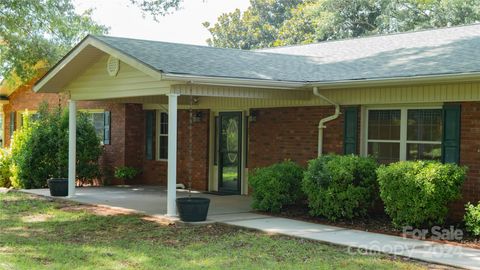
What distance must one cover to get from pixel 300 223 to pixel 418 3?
23.2m

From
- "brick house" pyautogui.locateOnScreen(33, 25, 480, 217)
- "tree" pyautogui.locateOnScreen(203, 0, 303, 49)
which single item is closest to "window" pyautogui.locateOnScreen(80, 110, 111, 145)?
"brick house" pyautogui.locateOnScreen(33, 25, 480, 217)

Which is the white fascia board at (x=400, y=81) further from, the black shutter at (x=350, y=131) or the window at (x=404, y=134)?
the window at (x=404, y=134)

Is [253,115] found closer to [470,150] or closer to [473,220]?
[470,150]

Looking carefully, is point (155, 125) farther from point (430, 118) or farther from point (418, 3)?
point (418, 3)

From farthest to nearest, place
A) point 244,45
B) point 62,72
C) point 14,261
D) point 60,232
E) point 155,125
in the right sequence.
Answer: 1. point 244,45
2. point 155,125
3. point 62,72
4. point 60,232
5. point 14,261

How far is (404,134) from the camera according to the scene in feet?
36.9

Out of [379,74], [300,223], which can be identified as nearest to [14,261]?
[300,223]

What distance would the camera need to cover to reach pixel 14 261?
7594mm

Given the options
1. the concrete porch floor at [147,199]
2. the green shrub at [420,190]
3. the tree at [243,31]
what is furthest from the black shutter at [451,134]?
the tree at [243,31]

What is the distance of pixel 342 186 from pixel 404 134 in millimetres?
1733

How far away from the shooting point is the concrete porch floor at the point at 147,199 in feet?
39.6

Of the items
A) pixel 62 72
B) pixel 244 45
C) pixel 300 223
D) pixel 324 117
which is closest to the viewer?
pixel 300 223

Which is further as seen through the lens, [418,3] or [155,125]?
[418,3]

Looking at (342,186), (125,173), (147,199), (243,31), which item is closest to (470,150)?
(342,186)
